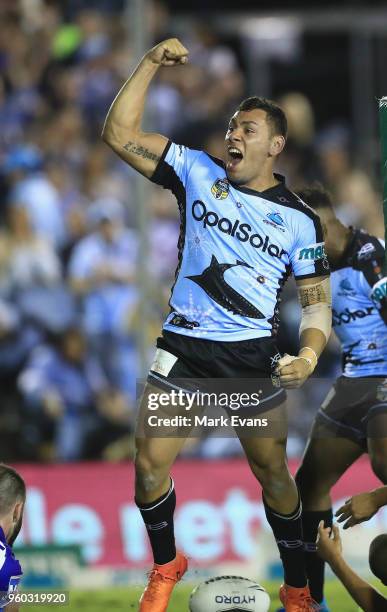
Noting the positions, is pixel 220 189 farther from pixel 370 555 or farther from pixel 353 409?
pixel 370 555

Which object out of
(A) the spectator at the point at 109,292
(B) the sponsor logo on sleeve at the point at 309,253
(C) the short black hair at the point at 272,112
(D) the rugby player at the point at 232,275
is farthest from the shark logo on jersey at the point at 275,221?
(A) the spectator at the point at 109,292

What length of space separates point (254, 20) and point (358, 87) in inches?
56.4

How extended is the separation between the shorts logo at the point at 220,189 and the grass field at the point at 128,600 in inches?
92.9

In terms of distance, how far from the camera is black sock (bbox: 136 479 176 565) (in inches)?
247

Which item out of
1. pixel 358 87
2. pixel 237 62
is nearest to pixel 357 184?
pixel 358 87

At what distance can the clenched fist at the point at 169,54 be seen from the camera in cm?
613

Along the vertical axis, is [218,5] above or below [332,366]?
above

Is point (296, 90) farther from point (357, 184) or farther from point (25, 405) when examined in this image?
point (25, 405)

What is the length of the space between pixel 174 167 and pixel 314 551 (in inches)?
94.2

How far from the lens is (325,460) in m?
7.06

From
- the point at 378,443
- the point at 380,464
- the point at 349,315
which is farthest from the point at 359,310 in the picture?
the point at 380,464

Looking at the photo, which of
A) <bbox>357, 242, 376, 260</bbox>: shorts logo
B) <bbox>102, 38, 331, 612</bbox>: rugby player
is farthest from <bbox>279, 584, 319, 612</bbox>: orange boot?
<bbox>357, 242, 376, 260</bbox>: shorts logo

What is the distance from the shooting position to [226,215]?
6.30 m

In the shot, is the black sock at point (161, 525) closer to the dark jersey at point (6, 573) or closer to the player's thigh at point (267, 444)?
the player's thigh at point (267, 444)
